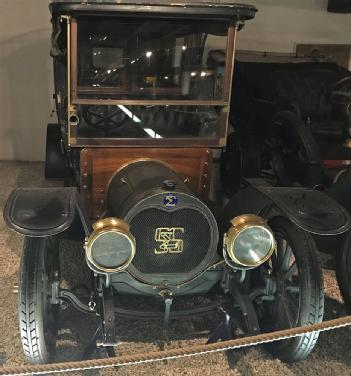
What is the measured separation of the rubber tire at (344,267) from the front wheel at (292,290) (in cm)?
42

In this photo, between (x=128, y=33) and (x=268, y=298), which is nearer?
(x=268, y=298)

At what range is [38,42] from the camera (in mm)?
5730

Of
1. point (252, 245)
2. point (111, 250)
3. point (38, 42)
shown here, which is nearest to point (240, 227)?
point (252, 245)

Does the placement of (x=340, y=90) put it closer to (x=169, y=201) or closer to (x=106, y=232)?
(x=169, y=201)

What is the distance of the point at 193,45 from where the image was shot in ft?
9.75

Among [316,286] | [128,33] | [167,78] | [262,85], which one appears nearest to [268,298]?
[316,286]

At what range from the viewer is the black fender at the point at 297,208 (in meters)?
2.27

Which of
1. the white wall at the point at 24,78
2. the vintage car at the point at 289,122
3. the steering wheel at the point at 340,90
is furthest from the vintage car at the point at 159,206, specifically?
the white wall at the point at 24,78

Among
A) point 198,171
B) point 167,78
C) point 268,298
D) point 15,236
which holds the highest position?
point 167,78

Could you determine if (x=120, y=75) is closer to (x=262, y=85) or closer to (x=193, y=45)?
(x=193, y=45)

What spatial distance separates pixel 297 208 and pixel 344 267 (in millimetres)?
670

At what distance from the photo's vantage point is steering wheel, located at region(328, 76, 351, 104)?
4777 mm

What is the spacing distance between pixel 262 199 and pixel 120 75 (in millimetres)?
1152

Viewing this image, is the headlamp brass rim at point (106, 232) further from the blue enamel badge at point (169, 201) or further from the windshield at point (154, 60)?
the windshield at point (154, 60)
